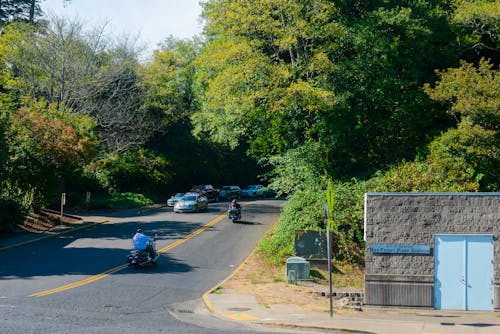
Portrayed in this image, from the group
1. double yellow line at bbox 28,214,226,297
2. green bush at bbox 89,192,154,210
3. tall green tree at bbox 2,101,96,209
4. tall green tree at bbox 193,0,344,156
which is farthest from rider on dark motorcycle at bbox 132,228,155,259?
green bush at bbox 89,192,154,210

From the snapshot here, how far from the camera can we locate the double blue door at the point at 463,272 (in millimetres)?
18984

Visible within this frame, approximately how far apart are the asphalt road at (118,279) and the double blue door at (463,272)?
7.86m

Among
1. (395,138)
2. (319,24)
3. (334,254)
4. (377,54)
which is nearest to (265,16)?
(319,24)

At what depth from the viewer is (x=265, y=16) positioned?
3212 centimetres

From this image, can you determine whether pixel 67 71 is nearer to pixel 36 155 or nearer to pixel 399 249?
pixel 36 155

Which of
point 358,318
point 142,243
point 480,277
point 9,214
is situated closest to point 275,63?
point 142,243

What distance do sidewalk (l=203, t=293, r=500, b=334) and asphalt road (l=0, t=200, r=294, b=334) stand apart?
2.84 feet

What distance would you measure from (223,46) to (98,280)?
18806 mm

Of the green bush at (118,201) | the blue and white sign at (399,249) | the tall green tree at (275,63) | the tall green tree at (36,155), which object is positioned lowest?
the blue and white sign at (399,249)

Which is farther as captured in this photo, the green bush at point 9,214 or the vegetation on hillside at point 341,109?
the green bush at point 9,214

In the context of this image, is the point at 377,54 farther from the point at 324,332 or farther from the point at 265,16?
the point at 324,332

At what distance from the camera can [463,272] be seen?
19141 mm

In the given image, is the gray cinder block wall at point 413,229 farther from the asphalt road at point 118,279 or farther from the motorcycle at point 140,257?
the motorcycle at point 140,257

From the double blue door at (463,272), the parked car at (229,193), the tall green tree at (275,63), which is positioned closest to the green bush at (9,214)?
the tall green tree at (275,63)
